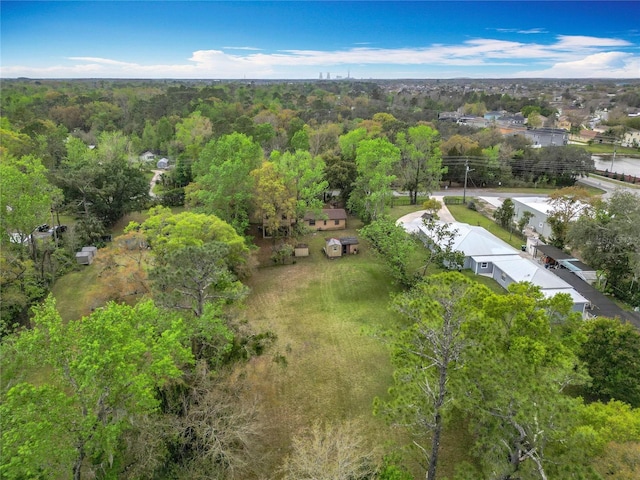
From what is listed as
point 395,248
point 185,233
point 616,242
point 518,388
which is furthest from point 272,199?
point 518,388

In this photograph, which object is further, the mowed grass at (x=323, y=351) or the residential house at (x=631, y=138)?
the residential house at (x=631, y=138)

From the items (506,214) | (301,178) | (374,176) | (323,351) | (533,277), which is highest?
(301,178)

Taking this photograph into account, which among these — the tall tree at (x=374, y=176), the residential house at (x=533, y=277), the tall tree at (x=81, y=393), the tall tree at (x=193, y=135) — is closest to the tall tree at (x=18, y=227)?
the tall tree at (x=81, y=393)

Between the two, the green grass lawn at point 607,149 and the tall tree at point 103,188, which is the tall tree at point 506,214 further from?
the green grass lawn at point 607,149

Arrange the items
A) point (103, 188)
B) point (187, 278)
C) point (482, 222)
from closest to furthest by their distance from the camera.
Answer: point (187, 278)
point (103, 188)
point (482, 222)

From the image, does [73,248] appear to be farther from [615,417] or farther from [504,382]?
[615,417]

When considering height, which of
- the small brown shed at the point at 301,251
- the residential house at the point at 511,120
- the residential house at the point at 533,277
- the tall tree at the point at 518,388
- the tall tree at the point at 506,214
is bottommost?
the small brown shed at the point at 301,251

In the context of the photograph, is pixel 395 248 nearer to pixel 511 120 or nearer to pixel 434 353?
pixel 434 353
